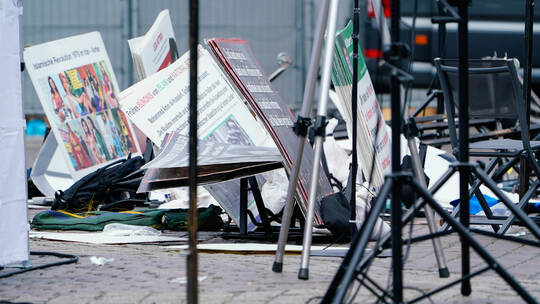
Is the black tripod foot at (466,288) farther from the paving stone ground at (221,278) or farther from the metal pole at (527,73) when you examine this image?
the metal pole at (527,73)

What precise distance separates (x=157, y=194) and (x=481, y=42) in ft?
19.3

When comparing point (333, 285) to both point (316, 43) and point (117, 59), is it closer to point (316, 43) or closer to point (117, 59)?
point (316, 43)

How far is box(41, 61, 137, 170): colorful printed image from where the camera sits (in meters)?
6.95

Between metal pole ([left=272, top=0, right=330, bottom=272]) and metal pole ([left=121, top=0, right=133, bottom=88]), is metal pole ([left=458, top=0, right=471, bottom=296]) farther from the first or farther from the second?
metal pole ([left=121, top=0, right=133, bottom=88])

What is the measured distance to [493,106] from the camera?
586 cm

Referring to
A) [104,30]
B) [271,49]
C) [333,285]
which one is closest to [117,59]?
[104,30]

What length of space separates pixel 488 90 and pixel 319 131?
7.06 ft

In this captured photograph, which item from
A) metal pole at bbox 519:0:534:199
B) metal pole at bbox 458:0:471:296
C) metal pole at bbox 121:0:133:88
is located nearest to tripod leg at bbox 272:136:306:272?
metal pole at bbox 458:0:471:296

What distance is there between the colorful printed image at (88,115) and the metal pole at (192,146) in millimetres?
4083

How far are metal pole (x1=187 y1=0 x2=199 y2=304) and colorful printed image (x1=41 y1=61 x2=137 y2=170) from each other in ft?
13.4

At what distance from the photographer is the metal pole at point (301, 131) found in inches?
157

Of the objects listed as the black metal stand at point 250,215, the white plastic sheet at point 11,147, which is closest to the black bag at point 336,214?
the black metal stand at point 250,215

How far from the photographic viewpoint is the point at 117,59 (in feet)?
39.7

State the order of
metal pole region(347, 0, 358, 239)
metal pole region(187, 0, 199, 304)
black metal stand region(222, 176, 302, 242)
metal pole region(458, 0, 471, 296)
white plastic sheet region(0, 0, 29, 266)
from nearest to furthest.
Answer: metal pole region(187, 0, 199, 304)
metal pole region(458, 0, 471, 296)
white plastic sheet region(0, 0, 29, 266)
metal pole region(347, 0, 358, 239)
black metal stand region(222, 176, 302, 242)
